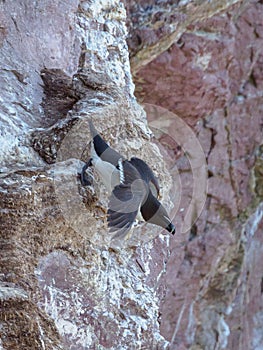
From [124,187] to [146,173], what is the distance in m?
0.13

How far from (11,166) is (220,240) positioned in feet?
5.67

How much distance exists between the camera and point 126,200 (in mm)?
1779

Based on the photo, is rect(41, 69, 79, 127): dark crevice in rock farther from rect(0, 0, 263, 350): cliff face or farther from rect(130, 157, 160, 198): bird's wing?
rect(130, 157, 160, 198): bird's wing

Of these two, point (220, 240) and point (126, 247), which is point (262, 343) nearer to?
point (220, 240)

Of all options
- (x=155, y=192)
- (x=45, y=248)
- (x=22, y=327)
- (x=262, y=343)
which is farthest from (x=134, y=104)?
(x=262, y=343)

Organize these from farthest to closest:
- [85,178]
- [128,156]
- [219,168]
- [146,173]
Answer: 1. [219,168]
2. [128,156]
3. [146,173]
4. [85,178]

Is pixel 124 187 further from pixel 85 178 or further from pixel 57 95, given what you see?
pixel 57 95

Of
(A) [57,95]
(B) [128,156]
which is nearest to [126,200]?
(B) [128,156]

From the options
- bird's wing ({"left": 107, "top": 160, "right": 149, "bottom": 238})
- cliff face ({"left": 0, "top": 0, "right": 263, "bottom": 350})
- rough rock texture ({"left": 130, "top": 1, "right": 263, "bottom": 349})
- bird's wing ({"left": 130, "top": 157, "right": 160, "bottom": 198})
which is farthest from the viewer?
rough rock texture ({"left": 130, "top": 1, "right": 263, "bottom": 349})

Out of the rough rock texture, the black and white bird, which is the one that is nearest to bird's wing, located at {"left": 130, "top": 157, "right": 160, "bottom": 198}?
the black and white bird

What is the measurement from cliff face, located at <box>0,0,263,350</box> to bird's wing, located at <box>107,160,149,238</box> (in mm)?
61

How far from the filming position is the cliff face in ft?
5.39

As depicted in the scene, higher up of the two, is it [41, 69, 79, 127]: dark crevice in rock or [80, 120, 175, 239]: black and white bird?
[41, 69, 79, 127]: dark crevice in rock

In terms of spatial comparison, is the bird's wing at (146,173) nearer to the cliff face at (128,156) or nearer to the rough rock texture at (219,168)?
the cliff face at (128,156)
